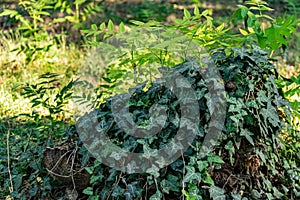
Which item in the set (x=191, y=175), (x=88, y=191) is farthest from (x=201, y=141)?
(x=88, y=191)

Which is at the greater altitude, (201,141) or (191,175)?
(201,141)

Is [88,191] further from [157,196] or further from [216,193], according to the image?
[216,193]

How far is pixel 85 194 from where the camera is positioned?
127 inches

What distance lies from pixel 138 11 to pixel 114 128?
5.35m

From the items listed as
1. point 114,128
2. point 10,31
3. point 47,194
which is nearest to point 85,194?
point 47,194

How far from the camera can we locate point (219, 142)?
3049mm

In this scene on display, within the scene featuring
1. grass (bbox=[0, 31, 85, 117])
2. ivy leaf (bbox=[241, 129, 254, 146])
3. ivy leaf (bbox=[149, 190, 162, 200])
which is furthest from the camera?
grass (bbox=[0, 31, 85, 117])

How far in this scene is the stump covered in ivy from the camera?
2994 mm

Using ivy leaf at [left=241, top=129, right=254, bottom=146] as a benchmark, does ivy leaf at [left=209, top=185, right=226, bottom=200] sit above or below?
below

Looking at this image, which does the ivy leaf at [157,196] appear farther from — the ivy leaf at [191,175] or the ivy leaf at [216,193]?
the ivy leaf at [216,193]

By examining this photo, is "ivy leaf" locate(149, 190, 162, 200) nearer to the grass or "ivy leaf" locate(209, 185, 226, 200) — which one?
"ivy leaf" locate(209, 185, 226, 200)

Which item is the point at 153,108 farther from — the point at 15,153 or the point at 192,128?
the point at 15,153

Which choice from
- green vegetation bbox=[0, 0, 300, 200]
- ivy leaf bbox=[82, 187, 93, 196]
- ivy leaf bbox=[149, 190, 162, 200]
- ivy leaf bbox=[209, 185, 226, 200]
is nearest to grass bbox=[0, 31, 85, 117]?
green vegetation bbox=[0, 0, 300, 200]

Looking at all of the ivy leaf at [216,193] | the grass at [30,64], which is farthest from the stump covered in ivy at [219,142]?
the grass at [30,64]
